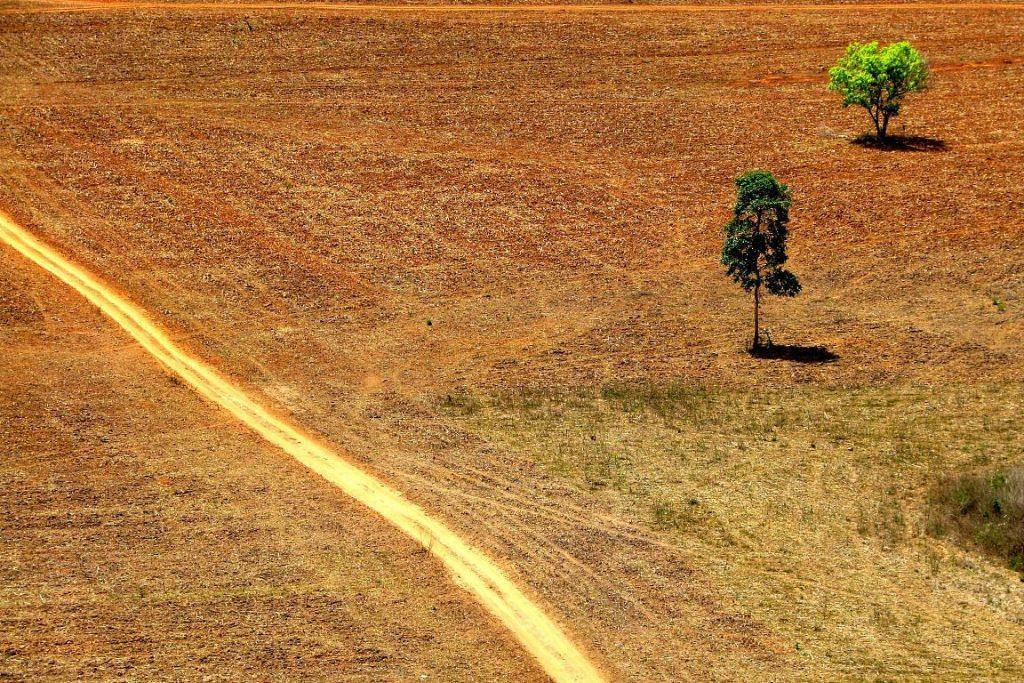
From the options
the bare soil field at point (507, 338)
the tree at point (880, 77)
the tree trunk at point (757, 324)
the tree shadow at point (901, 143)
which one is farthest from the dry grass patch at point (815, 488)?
the tree at point (880, 77)

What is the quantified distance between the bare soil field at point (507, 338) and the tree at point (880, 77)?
1.75m

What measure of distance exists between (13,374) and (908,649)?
23.5 meters

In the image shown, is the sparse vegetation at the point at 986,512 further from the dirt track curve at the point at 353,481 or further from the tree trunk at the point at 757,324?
the dirt track curve at the point at 353,481

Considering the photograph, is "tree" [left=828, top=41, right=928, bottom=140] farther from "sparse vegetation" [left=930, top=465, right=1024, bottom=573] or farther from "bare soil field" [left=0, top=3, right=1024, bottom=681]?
"sparse vegetation" [left=930, top=465, right=1024, bottom=573]

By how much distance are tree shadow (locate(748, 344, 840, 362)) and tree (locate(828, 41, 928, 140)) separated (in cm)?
1846

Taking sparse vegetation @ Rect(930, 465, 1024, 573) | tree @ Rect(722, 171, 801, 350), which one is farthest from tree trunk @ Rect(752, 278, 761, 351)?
sparse vegetation @ Rect(930, 465, 1024, 573)

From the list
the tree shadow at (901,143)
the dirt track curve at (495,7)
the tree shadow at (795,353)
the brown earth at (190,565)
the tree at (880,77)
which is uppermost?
the dirt track curve at (495,7)

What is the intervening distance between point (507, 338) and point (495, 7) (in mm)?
30679

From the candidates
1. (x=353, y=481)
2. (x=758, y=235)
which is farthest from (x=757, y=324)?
(x=353, y=481)

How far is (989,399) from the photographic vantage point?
31453mm

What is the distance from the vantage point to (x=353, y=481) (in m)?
27.2

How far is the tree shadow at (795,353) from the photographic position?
3406 cm

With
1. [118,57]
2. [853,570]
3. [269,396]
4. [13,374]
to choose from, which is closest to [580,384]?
[269,396]

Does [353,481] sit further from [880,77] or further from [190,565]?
[880,77]
